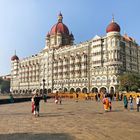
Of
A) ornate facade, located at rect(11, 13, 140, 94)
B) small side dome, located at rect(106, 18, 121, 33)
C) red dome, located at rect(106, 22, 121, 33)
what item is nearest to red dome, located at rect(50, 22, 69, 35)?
ornate facade, located at rect(11, 13, 140, 94)

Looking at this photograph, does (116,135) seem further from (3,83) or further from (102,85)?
(3,83)

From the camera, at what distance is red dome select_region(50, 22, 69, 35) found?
118 metres

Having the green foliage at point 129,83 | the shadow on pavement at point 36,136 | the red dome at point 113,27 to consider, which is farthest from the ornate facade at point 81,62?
the shadow on pavement at point 36,136

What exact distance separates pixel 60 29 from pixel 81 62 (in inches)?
1150

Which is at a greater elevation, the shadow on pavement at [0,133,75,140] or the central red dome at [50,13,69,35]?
the central red dome at [50,13,69,35]

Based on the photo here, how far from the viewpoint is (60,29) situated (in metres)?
119

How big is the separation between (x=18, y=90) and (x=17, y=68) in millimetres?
11824

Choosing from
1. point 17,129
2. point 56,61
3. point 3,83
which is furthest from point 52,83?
point 17,129

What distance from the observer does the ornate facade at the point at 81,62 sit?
84.5 meters

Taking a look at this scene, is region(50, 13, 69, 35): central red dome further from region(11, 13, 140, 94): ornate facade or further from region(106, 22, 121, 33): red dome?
region(106, 22, 121, 33): red dome

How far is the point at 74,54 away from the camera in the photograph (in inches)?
3925

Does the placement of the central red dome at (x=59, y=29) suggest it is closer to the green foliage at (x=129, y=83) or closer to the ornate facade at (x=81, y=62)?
the ornate facade at (x=81, y=62)

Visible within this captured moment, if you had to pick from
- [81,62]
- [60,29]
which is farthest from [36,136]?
[60,29]

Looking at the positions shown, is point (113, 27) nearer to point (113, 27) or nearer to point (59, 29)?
point (113, 27)
